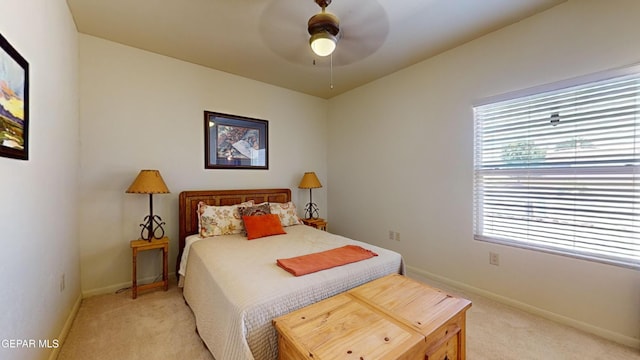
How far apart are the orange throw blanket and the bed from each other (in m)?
0.04

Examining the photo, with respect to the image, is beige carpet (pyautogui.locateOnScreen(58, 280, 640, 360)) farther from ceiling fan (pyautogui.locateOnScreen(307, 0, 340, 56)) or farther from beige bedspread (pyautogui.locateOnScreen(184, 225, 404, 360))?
ceiling fan (pyautogui.locateOnScreen(307, 0, 340, 56))

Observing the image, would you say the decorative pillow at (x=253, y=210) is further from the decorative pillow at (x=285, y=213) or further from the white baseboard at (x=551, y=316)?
the white baseboard at (x=551, y=316)

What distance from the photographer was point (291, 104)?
4.14m

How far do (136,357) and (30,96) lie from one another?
1.78 metres

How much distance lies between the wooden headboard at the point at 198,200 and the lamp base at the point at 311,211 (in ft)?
2.54

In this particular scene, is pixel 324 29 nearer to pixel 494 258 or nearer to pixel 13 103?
pixel 13 103

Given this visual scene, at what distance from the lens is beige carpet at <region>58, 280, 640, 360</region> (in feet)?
5.84

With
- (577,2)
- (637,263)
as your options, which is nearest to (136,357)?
(637,263)

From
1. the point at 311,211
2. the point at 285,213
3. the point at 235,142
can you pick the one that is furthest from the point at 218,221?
the point at 311,211

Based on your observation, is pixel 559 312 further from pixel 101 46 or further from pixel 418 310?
pixel 101 46

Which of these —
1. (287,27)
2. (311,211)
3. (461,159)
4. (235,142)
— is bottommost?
(311,211)

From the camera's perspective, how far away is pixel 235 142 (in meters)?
3.56

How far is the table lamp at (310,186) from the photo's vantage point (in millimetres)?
3924

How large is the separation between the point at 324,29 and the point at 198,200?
2.43 metres
